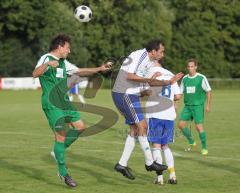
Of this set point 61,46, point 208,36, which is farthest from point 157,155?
point 208,36

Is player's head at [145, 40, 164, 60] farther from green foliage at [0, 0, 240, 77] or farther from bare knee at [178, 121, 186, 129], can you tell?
green foliage at [0, 0, 240, 77]

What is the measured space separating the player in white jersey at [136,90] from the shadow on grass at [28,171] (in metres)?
1.25

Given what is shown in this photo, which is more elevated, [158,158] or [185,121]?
[158,158]

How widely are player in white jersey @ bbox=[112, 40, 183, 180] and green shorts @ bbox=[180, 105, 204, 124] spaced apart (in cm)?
460

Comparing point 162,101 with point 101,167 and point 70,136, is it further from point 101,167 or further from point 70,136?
point 101,167

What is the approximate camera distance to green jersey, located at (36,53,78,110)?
10422 mm

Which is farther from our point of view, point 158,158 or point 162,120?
point 162,120

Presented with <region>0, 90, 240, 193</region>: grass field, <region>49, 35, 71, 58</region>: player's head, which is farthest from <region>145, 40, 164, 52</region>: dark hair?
<region>0, 90, 240, 193</region>: grass field

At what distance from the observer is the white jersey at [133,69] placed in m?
10.6

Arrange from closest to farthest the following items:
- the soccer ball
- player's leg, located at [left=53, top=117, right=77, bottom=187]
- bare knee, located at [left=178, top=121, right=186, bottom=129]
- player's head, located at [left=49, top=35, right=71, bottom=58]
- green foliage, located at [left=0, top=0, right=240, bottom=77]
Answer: player's leg, located at [left=53, top=117, right=77, bottom=187] → player's head, located at [left=49, top=35, right=71, bottom=58] → bare knee, located at [left=178, top=121, right=186, bottom=129] → the soccer ball → green foliage, located at [left=0, top=0, right=240, bottom=77]

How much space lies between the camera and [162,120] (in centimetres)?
1102

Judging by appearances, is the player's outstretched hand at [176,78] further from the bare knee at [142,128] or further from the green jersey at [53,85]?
the green jersey at [53,85]

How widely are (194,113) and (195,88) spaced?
60cm

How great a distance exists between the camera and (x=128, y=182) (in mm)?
10891
